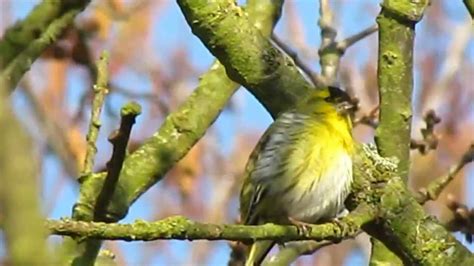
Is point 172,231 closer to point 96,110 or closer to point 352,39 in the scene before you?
point 96,110

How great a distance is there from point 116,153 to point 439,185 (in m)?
1.33

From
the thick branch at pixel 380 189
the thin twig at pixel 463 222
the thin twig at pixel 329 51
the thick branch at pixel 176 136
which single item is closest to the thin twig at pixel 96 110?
the thick branch at pixel 176 136

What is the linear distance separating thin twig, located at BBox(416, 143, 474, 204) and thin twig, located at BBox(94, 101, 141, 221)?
90 centimetres

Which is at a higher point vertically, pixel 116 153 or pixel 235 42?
pixel 235 42

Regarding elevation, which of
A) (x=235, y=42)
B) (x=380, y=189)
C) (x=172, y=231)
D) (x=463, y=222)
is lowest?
(x=463, y=222)

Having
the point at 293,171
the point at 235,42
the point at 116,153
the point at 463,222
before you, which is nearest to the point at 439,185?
the point at 463,222

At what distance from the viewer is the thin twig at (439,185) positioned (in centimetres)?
302

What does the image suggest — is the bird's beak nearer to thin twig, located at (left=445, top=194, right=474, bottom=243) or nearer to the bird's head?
the bird's head

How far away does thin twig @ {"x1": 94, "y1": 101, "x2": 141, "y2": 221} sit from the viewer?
1881 mm

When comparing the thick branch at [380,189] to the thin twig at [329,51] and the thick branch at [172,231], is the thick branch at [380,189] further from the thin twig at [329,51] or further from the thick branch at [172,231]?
the thin twig at [329,51]

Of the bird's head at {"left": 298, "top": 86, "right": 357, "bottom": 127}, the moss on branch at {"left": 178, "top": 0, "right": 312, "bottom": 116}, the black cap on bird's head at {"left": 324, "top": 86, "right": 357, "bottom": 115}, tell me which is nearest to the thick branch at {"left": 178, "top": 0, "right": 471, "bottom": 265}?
the moss on branch at {"left": 178, "top": 0, "right": 312, "bottom": 116}

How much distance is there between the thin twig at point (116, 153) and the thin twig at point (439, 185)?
0.90 metres

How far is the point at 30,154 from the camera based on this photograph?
2.08 feet

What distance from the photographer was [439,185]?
3.11 metres
